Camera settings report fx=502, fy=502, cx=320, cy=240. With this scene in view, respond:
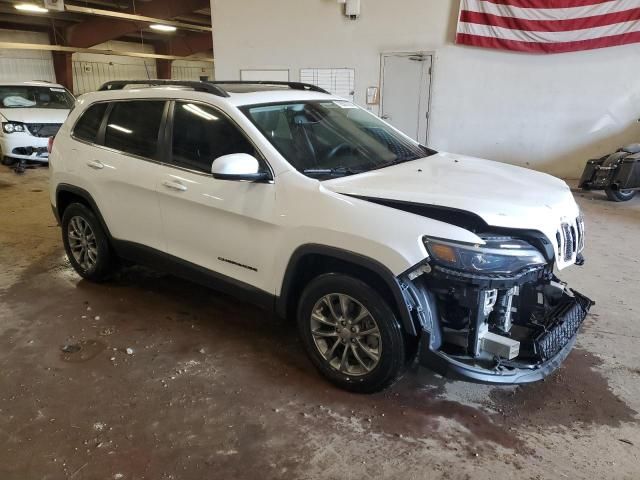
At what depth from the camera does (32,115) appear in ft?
33.1

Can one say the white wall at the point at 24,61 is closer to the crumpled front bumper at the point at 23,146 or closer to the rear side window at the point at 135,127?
the crumpled front bumper at the point at 23,146

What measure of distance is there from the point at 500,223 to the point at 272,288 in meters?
1.37

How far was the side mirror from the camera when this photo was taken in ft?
9.04

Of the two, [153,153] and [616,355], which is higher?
[153,153]

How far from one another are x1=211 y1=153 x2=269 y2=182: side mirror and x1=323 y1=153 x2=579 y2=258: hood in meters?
0.42

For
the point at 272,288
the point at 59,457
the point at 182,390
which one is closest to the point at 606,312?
the point at 272,288

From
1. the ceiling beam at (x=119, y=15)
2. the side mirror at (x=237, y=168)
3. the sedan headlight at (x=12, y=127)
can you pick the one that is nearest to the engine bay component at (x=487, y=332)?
the side mirror at (x=237, y=168)

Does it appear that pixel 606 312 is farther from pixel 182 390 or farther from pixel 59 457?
pixel 59 457

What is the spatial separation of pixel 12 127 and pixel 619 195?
11.0 meters

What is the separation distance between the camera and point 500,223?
2.38m

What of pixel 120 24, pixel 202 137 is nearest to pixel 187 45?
pixel 120 24

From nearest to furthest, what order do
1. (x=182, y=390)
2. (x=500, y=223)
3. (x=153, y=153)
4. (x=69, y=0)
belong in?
(x=500, y=223) → (x=182, y=390) → (x=153, y=153) → (x=69, y=0)

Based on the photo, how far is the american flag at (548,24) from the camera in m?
8.38

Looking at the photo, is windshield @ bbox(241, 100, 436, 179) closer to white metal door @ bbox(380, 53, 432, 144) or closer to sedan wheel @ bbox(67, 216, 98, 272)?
sedan wheel @ bbox(67, 216, 98, 272)
